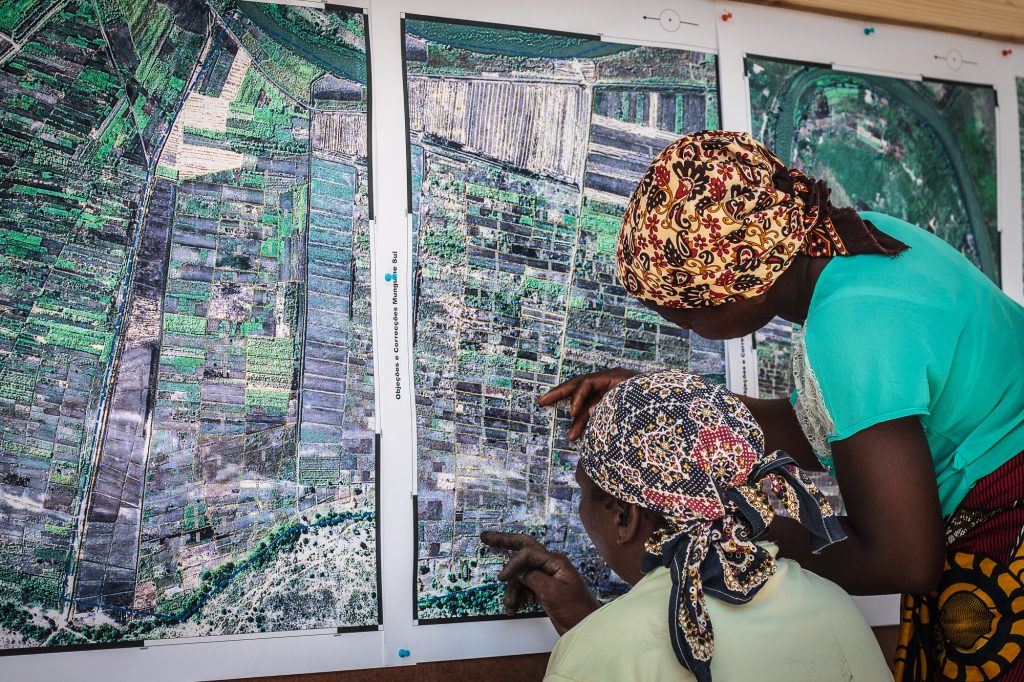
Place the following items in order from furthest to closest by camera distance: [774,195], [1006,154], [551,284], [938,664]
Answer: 1. [1006,154]
2. [551,284]
3. [938,664]
4. [774,195]

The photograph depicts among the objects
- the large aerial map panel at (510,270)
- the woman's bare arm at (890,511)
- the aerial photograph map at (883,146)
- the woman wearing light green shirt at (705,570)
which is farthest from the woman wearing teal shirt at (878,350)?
the aerial photograph map at (883,146)

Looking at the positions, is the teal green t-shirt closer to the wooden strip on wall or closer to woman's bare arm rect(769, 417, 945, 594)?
woman's bare arm rect(769, 417, 945, 594)

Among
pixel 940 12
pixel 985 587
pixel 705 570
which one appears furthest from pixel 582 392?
pixel 940 12

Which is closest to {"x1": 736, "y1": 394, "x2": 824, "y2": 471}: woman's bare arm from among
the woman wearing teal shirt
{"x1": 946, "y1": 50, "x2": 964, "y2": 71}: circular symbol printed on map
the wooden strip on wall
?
the woman wearing teal shirt

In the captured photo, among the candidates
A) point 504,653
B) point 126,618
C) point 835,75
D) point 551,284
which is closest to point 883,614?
point 504,653

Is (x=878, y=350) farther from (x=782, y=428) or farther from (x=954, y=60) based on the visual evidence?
(x=954, y=60)

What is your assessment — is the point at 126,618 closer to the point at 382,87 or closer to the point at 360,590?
the point at 360,590

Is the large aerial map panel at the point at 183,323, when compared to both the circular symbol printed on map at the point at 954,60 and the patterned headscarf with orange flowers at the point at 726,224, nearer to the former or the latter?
the patterned headscarf with orange flowers at the point at 726,224
